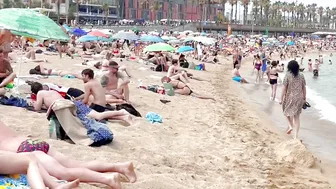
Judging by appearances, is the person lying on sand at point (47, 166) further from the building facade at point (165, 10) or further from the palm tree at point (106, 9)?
the building facade at point (165, 10)

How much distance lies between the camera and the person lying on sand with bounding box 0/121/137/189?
3572 millimetres

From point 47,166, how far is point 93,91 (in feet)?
12.1

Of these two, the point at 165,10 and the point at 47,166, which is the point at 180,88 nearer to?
the point at 47,166

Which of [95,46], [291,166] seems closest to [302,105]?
[291,166]

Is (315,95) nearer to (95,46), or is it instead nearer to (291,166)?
(95,46)

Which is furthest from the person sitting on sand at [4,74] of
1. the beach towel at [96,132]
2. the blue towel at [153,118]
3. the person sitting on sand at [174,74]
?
the person sitting on sand at [174,74]

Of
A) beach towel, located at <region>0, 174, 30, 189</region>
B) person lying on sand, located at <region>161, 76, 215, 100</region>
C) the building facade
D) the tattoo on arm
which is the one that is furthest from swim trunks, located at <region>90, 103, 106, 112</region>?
the building facade

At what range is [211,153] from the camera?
6930mm

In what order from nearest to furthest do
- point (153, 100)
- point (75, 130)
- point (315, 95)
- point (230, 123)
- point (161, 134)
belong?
point (75, 130), point (161, 134), point (230, 123), point (153, 100), point (315, 95)

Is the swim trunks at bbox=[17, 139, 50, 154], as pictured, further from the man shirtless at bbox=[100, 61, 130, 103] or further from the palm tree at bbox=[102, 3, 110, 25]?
the palm tree at bbox=[102, 3, 110, 25]

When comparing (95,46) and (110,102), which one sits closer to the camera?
(110,102)

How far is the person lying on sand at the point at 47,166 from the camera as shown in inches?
141

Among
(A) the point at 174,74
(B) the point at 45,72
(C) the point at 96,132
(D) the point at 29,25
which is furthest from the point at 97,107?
(A) the point at 174,74

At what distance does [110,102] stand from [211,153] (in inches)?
99.1
